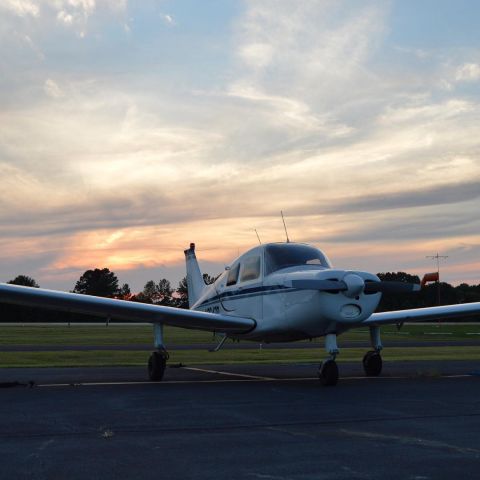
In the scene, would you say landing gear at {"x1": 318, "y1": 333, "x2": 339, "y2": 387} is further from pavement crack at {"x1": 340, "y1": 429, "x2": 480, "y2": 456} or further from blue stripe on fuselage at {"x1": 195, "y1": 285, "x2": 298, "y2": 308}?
pavement crack at {"x1": 340, "y1": 429, "x2": 480, "y2": 456}

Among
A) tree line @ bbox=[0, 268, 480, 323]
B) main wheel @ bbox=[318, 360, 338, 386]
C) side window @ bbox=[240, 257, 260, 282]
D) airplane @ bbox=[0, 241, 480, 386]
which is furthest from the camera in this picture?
tree line @ bbox=[0, 268, 480, 323]

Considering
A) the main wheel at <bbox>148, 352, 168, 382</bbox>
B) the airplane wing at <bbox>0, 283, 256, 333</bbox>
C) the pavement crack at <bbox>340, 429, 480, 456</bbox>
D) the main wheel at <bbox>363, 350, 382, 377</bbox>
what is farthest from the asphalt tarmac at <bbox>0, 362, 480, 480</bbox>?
the airplane wing at <bbox>0, 283, 256, 333</bbox>

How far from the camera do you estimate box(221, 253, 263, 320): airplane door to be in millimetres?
16344

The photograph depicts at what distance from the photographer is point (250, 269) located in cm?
1694

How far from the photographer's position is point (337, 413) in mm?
9750

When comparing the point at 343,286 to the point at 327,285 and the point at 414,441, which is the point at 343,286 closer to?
the point at 327,285

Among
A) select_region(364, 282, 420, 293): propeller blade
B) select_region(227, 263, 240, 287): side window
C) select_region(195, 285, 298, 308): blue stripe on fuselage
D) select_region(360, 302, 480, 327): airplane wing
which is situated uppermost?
select_region(227, 263, 240, 287): side window

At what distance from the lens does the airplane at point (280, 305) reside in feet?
45.9

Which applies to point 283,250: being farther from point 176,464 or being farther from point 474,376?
point 176,464

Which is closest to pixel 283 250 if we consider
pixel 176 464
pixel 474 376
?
pixel 474 376

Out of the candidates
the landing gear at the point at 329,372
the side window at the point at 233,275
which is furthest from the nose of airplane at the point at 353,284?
the side window at the point at 233,275

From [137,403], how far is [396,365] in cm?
1088

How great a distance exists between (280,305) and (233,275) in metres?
2.79

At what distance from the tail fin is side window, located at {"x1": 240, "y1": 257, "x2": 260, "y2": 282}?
577 cm
